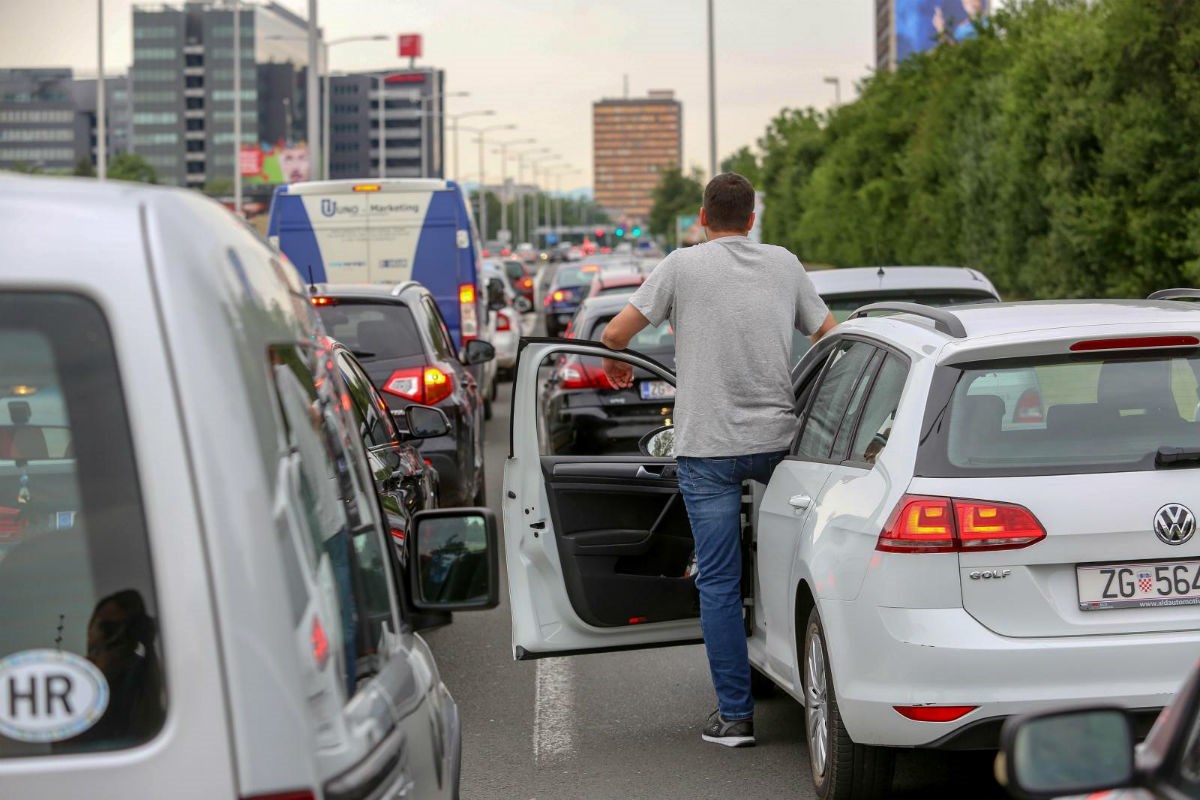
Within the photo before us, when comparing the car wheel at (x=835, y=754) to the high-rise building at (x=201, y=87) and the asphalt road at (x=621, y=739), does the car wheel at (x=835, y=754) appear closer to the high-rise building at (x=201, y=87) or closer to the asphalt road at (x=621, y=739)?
the asphalt road at (x=621, y=739)

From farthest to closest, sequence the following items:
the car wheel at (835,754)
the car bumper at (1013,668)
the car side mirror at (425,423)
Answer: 1. the car side mirror at (425,423)
2. the car wheel at (835,754)
3. the car bumper at (1013,668)

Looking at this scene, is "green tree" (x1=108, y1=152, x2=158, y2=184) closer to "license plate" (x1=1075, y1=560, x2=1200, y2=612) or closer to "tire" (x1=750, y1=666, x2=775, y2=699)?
"tire" (x1=750, y1=666, x2=775, y2=699)

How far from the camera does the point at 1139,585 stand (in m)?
4.86

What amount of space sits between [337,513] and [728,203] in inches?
153

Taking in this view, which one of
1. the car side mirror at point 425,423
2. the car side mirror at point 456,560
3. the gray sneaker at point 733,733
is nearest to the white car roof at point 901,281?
the car side mirror at point 425,423

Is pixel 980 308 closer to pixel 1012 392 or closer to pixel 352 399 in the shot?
pixel 1012 392

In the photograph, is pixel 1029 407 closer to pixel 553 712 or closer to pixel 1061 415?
pixel 1061 415

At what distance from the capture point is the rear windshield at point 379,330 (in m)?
11.6

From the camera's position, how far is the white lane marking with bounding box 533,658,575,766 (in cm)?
662

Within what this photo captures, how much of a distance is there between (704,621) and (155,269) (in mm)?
4335

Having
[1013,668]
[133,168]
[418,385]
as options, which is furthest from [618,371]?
[133,168]

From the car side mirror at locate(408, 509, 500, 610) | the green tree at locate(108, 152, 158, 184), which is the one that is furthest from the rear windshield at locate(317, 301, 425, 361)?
the green tree at locate(108, 152, 158, 184)

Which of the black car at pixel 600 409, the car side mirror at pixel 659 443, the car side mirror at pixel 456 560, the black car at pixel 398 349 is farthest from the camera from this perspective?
the black car at pixel 600 409

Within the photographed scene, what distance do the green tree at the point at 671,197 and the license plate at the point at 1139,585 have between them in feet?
476
